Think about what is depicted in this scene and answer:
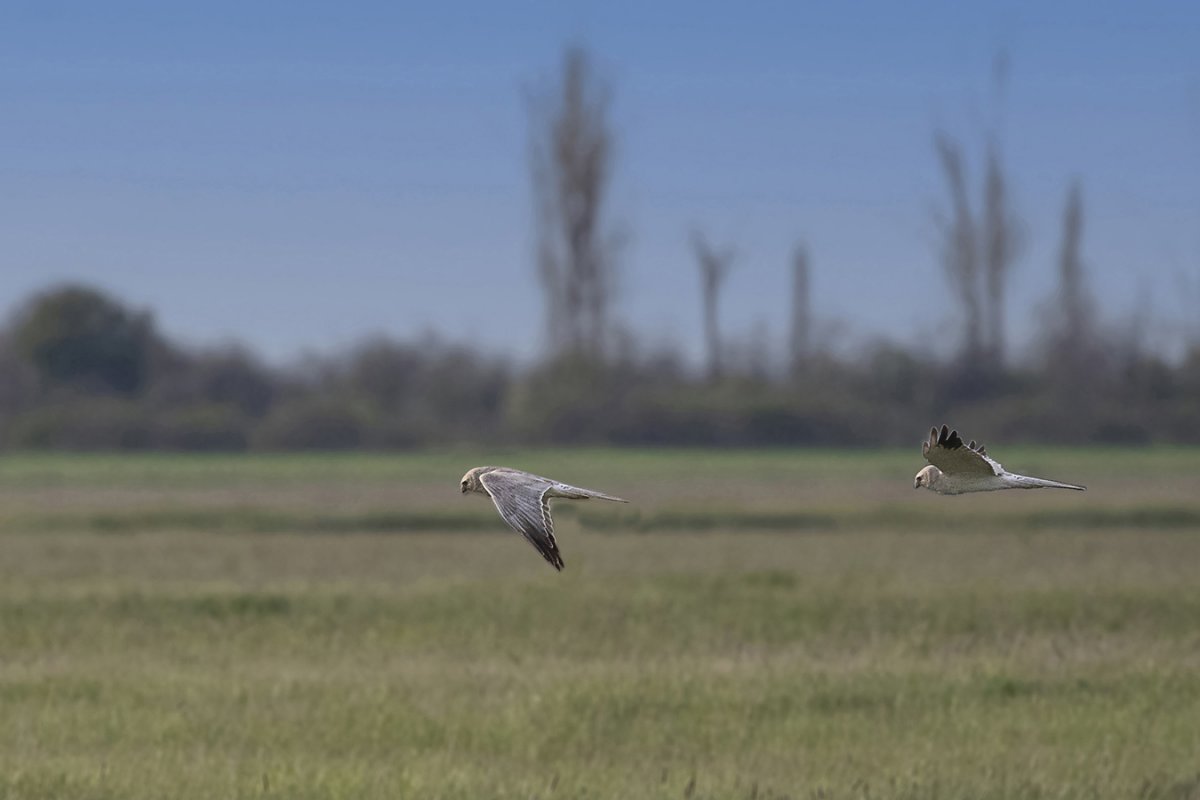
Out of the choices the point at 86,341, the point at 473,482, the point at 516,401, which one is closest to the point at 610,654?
the point at 473,482

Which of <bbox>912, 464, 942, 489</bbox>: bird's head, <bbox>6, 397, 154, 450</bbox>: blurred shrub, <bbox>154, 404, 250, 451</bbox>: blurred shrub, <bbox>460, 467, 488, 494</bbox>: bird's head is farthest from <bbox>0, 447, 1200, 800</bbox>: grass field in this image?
<bbox>6, 397, 154, 450</bbox>: blurred shrub

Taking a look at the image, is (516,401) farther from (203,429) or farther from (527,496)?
(527,496)

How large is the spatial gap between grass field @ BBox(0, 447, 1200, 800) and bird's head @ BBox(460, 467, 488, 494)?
6.24 metres

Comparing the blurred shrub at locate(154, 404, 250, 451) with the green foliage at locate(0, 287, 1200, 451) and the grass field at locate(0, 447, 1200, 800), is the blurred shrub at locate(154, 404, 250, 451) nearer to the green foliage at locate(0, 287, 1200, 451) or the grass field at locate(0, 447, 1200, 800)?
the green foliage at locate(0, 287, 1200, 451)

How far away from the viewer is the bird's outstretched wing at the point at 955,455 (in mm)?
3562

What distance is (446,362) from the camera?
6247 cm

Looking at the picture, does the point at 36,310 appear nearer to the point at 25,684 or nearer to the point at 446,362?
the point at 446,362

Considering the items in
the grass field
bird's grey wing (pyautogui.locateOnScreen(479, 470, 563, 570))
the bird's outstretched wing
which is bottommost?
the grass field

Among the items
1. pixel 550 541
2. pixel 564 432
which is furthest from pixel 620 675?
pixel 564 432

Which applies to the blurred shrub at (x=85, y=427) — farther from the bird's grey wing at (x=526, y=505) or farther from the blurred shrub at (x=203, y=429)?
the bird's grey wing at (x=526, y=505)

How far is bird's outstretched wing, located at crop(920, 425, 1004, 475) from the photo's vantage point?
11.7ft

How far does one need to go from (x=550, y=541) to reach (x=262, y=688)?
10674 mm

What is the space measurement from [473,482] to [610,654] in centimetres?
1248

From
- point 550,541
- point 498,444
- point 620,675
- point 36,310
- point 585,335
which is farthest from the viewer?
point 36,310
